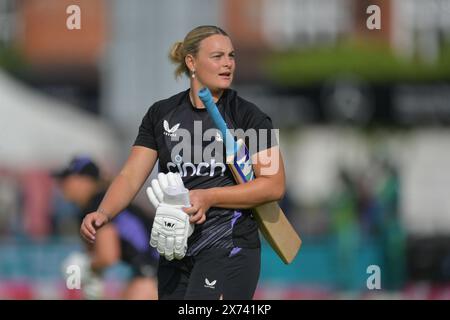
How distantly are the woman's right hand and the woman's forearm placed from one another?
0.57m

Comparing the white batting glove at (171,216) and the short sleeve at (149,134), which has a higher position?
the short sleeve at (149,134)

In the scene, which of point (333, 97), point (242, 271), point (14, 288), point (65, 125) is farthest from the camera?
point (333, 97)

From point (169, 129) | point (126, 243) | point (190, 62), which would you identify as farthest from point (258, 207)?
point (126, 243)

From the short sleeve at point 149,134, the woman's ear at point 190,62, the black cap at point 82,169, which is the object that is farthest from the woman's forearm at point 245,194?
the black cap at point 82,169

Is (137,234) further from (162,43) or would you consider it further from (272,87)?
(272,87)

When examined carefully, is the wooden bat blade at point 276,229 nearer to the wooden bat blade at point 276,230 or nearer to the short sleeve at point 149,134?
the wooden bat blade at point 276,230

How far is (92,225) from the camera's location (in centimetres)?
553

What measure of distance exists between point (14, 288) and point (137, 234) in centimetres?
527

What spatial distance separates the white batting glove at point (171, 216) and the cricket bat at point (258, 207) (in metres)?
0.29

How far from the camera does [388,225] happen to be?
14180 mm

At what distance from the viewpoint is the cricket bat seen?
541cm

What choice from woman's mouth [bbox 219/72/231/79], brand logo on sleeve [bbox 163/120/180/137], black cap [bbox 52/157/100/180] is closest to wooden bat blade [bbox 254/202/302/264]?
brand logo on sleeve [bbox 163/120/180/137]

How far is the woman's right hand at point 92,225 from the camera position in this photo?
18.1 ft

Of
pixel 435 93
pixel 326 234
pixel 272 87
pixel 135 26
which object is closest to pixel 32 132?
pixel 135 26
